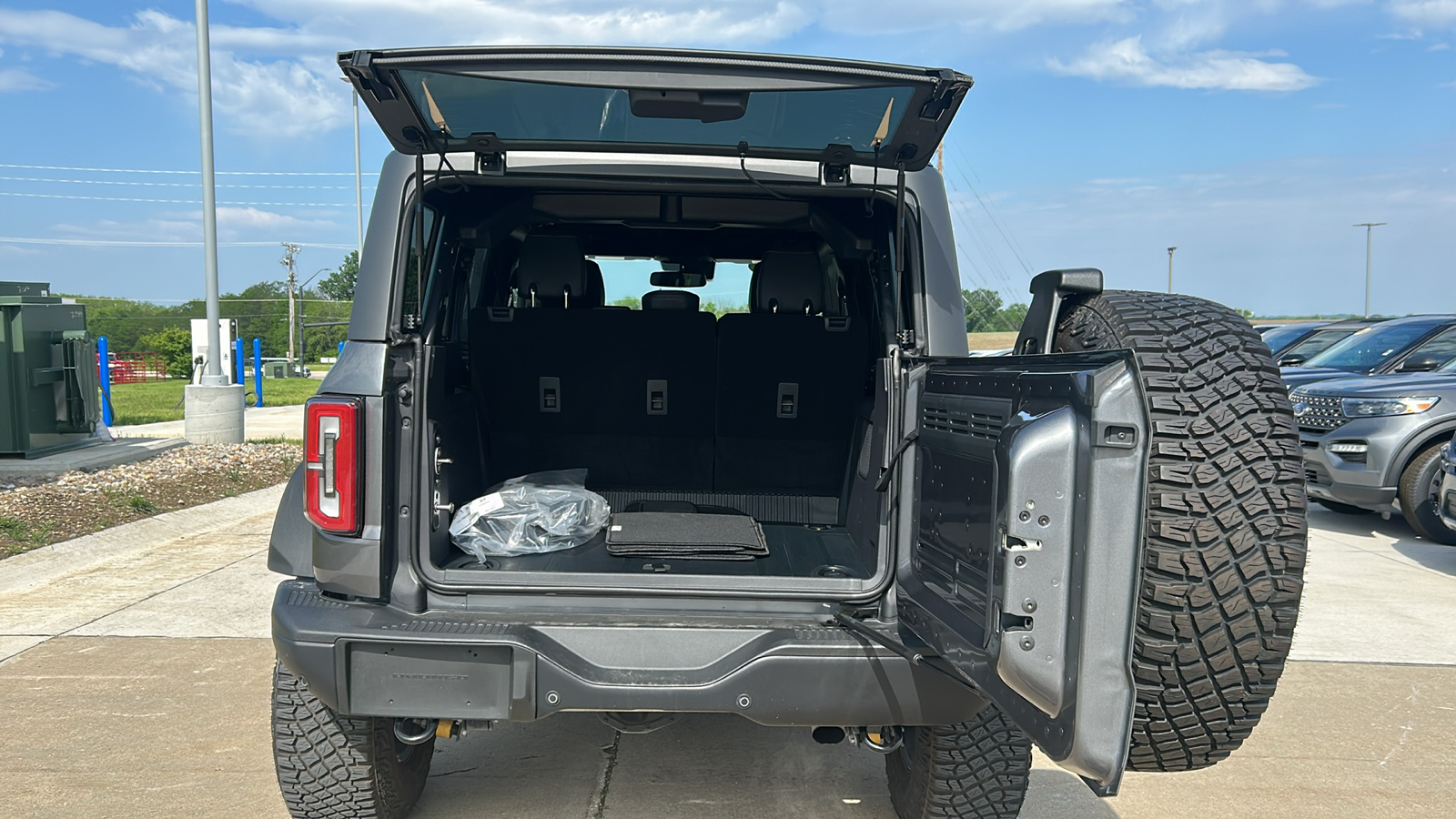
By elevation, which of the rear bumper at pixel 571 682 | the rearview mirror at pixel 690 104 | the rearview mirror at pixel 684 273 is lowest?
the rear bumper at pixel 571 682

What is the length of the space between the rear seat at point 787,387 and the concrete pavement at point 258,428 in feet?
33.5

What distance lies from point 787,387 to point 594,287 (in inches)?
42.8

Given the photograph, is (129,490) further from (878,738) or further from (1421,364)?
(1421,364)

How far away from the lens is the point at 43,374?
9.55 meters

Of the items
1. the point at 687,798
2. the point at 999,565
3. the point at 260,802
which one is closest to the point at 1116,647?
the point at 999,565

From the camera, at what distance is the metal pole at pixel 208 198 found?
36.5 ft

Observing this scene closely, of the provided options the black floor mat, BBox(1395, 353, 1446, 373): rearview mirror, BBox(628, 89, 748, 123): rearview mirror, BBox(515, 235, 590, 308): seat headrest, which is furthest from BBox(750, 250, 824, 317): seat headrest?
BBox(1395, 353, 1446, 373): rearview mirror

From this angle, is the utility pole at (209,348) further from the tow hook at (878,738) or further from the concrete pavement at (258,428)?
the tow hook at (878,738)

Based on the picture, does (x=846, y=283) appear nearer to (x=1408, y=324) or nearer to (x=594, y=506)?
(x=594, y=506)

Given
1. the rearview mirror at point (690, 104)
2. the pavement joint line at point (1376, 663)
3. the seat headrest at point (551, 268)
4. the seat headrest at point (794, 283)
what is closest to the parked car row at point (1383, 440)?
the pavement joint line at point (1376, 663)

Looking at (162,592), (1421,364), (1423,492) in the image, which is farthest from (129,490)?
(1421,364)

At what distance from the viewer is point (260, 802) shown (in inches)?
131

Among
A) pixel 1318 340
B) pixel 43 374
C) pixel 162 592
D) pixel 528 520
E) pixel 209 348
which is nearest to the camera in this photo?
pixel 528 520

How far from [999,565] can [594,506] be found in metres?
1.96
